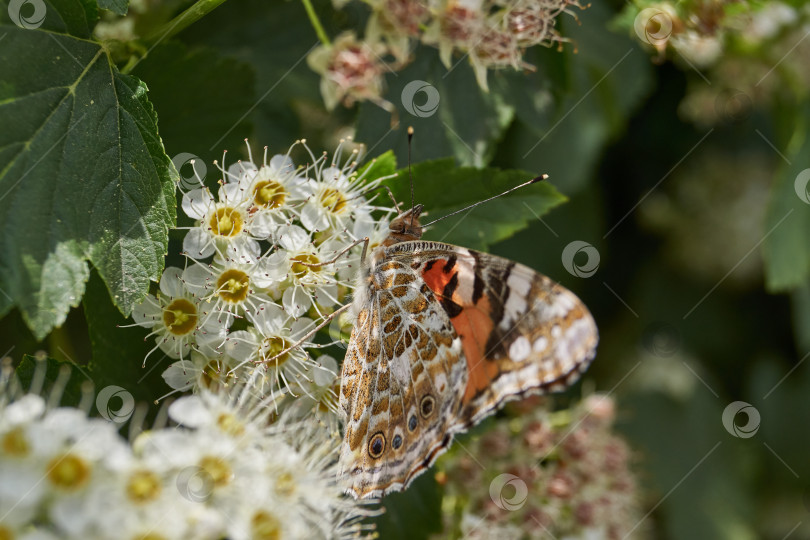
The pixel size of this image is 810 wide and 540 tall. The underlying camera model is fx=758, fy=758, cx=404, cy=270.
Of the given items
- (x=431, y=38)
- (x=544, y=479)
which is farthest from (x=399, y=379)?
(x=431, y=38)

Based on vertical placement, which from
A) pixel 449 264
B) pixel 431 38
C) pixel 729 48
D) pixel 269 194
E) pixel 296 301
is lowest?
pixel 296 301

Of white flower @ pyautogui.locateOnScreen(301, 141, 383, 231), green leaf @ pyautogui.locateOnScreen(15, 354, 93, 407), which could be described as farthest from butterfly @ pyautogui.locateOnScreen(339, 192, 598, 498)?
green leaf @ pyautogui.locateOnScreen(15, 354, 93, 407)

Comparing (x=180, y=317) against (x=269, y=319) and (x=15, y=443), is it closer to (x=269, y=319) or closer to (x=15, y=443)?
(x=269, y=319)

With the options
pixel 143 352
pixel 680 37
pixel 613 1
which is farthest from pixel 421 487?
pixel 613 1

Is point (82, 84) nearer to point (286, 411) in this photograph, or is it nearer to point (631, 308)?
point (286, 411)

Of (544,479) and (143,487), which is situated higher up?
(143,487)

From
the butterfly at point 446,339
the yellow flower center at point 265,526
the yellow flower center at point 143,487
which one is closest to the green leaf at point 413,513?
the butterfly at point 446,339
